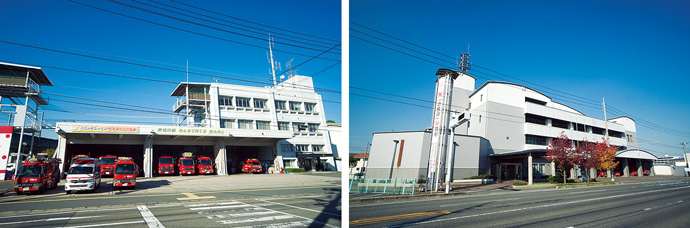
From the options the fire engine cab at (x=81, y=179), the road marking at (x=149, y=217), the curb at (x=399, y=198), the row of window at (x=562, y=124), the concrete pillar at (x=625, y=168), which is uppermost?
the row of window at (x=562, y=124)

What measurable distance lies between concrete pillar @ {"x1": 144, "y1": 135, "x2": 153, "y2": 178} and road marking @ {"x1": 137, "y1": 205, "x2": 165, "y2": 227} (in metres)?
24.3

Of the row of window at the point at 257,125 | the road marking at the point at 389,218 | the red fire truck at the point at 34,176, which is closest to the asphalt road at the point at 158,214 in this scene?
the road marking at the point at 389,218

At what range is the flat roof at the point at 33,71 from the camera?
25.2 meters

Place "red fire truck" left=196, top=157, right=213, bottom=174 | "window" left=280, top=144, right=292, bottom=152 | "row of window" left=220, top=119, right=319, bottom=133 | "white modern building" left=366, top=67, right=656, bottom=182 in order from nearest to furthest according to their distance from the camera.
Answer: "white modern building" left=366, top=67, right=656, bottom=182 → "red fire truck" left=196, top=157, right=213, bottom=174 → "row of window" left=220, top=119, right=319, bottom=133 → "window" left=280, top=144, right=292, bottom=152

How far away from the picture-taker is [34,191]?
1989 centimetres

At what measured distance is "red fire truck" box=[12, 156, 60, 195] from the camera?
18.6 m

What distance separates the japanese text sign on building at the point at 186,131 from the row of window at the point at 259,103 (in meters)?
7.57

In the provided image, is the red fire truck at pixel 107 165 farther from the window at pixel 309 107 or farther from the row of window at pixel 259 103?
the window at pixel 309 107

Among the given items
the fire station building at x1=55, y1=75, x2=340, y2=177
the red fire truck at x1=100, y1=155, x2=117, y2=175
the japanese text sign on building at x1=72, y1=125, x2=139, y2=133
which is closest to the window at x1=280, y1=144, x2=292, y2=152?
the fire station building at x1=55, y1=75, x2=340, y2=177

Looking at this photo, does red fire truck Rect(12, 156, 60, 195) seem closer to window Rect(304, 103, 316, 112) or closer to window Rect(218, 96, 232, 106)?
window Rect(218, 96, 232, 106)

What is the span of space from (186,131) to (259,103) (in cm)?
1306

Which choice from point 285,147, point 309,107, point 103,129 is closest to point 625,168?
point 309,107

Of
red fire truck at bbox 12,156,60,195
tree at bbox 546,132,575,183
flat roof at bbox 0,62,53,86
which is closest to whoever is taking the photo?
red fire truck at bbox 12,156,60,195

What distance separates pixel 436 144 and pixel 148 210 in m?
14.9
